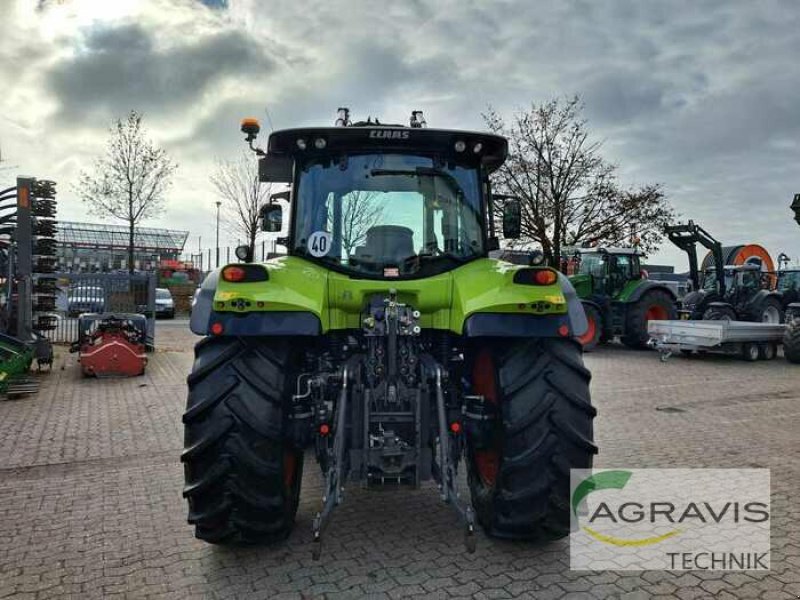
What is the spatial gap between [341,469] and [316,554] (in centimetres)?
44

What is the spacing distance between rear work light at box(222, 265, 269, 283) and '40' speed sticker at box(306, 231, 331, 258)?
66 cm

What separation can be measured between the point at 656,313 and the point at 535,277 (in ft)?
45.7

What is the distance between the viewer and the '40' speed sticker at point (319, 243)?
398 centimetres

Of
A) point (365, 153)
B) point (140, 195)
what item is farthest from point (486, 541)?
point (140, 195)

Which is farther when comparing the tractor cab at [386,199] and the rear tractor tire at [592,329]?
the rear tractor tire at [592,329]

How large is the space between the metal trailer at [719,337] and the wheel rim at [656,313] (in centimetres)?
128

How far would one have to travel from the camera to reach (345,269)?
12.8 ft

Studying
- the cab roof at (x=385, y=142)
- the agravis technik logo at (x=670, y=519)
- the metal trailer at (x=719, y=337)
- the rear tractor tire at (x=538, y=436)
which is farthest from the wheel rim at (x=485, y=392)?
the metal trailer at (x=719, y=337)

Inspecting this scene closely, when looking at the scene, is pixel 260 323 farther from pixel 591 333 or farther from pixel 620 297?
pixel 620 297

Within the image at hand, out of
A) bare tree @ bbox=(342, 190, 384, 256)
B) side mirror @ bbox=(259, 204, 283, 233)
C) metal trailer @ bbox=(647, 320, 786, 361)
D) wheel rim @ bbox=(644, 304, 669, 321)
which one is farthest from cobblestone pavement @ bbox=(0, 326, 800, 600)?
wheel rim @ bbox=(644, 304, 669, 321)

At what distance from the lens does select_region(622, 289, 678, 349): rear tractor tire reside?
1530 cm

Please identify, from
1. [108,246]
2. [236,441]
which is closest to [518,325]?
[236,441]

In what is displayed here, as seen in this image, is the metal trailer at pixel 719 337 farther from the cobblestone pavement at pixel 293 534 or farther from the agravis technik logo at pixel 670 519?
the agravis technik logo at pixel 670 519

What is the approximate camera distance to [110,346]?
1021 centimetres
